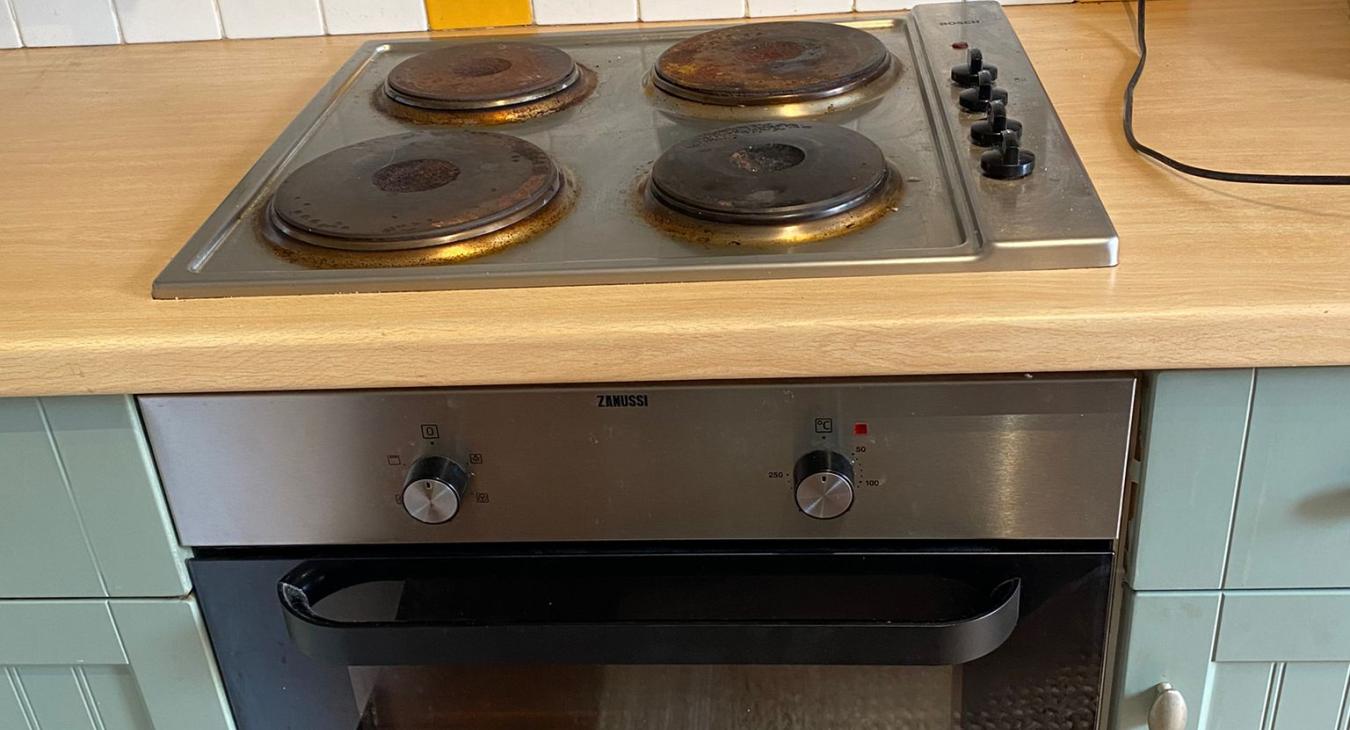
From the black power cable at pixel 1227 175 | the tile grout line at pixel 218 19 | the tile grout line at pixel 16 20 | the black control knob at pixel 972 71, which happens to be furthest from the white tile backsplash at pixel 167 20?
the black power cable at pixel 1227 175

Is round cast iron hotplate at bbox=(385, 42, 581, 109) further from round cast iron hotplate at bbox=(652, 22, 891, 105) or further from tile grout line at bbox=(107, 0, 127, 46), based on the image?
tile grout line at bbox=(107, 0, 127, 46)

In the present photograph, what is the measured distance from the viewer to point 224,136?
3.29 ft

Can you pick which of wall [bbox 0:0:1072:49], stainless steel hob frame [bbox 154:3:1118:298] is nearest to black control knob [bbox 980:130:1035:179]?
stainless steel hob frame [bbox 154:3:1118:298]

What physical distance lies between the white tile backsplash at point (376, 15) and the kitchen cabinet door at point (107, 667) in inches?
26.3

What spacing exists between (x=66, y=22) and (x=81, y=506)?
70 centimetres

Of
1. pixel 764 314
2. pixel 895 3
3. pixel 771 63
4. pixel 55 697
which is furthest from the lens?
pixel 895 3

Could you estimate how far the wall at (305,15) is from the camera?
1.23 metres

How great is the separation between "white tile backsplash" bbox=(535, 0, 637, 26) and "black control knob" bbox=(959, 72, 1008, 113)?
1.45 feet

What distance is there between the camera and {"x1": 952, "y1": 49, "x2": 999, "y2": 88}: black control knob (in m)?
0.94

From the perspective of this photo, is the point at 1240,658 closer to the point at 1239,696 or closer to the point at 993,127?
the point at 1239,696

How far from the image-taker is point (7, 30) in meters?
1.26

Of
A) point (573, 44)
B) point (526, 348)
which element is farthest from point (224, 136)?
point (526, 348)

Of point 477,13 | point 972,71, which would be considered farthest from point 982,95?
point 477,13

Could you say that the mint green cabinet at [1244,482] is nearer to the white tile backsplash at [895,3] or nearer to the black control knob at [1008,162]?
the black control knob at [1008,162]
